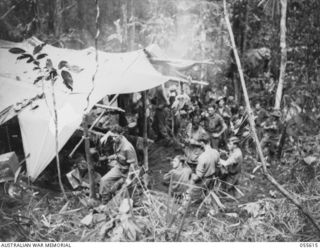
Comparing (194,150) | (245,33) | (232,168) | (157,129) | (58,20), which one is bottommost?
(157,129)

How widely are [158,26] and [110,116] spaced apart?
173 inches

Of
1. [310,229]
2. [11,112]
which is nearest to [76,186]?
[11,112]

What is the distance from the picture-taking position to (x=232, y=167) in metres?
5.82

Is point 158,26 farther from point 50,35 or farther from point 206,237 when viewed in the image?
point 206,237

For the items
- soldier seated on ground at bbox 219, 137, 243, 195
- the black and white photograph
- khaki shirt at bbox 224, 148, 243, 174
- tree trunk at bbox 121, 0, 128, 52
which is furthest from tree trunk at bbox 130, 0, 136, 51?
khaki shirt at bbox 224, 148, 243, 174

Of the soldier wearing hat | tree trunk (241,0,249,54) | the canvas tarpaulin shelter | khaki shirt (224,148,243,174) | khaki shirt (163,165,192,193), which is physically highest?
tree trunk (241,0,249,54)

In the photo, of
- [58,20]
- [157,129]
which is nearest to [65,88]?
[157,129]

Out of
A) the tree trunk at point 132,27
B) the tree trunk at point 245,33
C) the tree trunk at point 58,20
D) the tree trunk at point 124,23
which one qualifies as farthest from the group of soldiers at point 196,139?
the tree trunk at point 58,20

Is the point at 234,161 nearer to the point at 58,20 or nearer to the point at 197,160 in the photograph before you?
the point at 197,160

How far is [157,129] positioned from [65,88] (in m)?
3.02

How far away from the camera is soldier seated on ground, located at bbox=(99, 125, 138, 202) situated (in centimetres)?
558

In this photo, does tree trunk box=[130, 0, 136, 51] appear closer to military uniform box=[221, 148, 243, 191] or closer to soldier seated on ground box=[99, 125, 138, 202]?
soldier seated on ground box=[99, 125, 138, 202]

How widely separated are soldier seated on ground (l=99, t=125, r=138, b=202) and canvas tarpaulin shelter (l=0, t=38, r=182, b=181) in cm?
74

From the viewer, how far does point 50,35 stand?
9.73 meters
